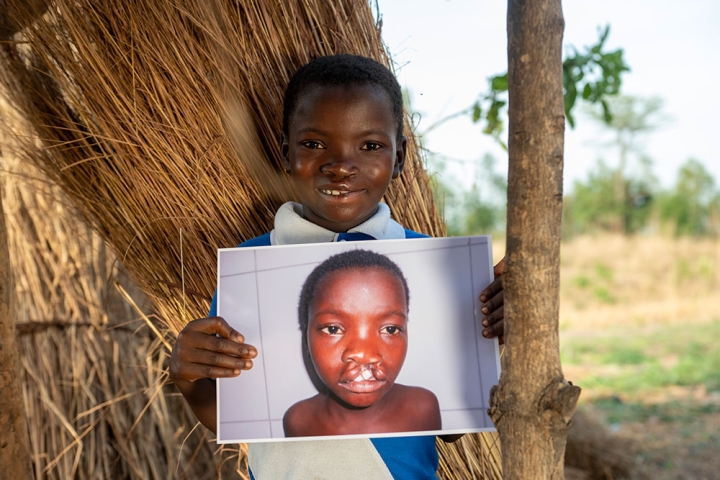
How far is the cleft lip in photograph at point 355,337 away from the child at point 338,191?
0.21 feet

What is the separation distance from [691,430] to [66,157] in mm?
3352

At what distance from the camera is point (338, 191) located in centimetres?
98

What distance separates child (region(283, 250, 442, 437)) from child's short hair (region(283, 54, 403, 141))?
253 millimetres

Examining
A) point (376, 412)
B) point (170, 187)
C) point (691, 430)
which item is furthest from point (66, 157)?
point (691, 430)

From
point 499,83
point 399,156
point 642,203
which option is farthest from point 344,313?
point 642,203

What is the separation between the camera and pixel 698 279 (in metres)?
6.43

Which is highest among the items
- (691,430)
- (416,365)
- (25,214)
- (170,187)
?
(25,214)

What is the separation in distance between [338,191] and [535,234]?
362 millimetres

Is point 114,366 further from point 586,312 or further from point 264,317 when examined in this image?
point 586,312

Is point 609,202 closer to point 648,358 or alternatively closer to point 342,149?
point 648,358

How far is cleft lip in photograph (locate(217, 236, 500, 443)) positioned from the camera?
0.89 metres

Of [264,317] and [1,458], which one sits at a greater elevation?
[264,317]

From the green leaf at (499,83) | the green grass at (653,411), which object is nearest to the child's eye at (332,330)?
the green leaf at (499,83)

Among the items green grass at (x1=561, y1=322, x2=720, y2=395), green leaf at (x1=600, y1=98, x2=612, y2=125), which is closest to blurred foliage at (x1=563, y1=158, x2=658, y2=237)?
green grass at (x1=561, y1=322, x2=720, y2=395)
